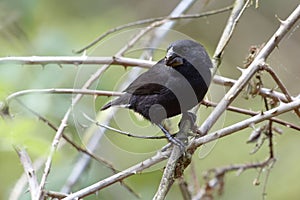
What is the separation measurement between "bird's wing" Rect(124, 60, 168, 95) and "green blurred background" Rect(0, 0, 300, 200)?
0.64 feet

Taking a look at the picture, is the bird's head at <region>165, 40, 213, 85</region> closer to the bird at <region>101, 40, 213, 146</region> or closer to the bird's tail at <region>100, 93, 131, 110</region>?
the bird at <region>101, 40, 213, 146</region>

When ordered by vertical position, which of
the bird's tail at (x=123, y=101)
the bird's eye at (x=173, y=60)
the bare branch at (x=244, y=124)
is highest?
the bird's eye at (x=173, y=60)

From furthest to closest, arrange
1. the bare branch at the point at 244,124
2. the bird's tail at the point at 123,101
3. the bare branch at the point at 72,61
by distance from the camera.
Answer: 1. the bird's tail at the point at 123,101
2. the bare branch at the point at 72,61
3. the bare branch at the point at 244,124

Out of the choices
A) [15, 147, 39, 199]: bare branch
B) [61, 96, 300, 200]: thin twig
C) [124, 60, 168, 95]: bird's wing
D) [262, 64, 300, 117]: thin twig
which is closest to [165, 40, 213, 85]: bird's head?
[124, 60, 168, 95]: bird's wing

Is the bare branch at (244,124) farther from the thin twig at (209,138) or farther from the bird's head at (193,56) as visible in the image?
the bird's head at (193,56)

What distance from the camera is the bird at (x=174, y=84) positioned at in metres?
2.41

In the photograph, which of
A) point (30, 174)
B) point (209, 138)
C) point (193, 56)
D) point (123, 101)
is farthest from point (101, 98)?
point (209, 138)

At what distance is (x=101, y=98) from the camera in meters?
3.54

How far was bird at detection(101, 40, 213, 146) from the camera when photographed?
95.0 inches

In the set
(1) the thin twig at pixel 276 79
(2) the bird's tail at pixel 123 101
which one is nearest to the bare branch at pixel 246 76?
(1) the thin twig at pixel 276 79

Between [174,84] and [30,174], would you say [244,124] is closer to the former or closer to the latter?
[174,84]

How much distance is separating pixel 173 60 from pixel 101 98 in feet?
3.86

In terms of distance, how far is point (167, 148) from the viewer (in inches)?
91.8

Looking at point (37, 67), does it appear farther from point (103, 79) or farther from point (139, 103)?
point (139, 103)
